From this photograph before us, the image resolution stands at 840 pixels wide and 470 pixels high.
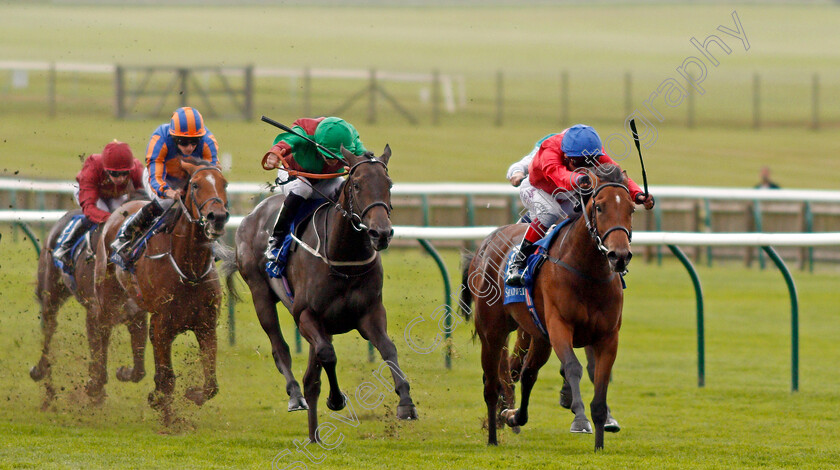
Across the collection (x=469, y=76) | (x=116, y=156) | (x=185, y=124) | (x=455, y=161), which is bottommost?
(x=116, y=156)

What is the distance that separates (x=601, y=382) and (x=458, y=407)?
2.18 metres

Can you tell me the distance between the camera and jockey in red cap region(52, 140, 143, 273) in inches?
317

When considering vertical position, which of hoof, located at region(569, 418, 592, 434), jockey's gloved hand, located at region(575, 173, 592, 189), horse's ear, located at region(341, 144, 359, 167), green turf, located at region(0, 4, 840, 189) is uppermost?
green turf, located at region(0, 4, 840, 189)

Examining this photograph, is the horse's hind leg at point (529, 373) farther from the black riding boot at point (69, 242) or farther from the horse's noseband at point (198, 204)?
the black riding boot at point (69, 242)

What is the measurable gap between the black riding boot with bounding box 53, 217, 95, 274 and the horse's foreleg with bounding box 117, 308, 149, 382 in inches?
34.0

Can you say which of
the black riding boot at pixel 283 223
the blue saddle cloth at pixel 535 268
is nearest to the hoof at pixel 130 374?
the black riding boot at pixel 283 223

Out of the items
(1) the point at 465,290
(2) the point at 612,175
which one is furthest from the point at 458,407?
(2) the point at 612,175

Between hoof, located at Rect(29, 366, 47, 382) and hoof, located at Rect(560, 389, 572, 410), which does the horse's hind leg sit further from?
hoof, located at Rect(29, 366, 47, 382)

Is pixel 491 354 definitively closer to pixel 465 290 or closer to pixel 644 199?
pixel 465 290

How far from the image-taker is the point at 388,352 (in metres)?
5.90

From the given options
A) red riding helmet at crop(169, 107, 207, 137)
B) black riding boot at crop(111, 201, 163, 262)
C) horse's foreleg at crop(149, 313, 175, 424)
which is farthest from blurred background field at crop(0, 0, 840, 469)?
red riding helmet at crop(169, 107, 207, 137)

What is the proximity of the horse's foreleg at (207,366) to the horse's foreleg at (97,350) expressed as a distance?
0.87 m

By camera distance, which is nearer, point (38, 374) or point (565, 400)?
point (565, 400)

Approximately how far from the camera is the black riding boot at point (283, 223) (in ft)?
21.4
